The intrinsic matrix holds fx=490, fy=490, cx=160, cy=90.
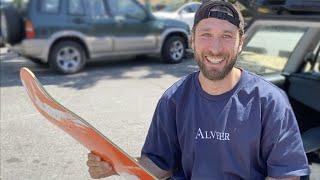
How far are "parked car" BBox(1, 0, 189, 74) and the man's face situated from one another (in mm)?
6173

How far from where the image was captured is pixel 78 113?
5.93 metres

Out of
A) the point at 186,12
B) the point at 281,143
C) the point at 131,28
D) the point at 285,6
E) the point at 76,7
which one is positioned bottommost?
the point at 131,28

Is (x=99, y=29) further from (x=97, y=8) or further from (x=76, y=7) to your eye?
(x=76, y=7)

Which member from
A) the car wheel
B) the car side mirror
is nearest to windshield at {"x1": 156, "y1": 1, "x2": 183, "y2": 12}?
the car side mirror

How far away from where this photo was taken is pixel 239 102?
2016 millimetres

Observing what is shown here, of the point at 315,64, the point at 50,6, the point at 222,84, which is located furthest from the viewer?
the point at 50,6

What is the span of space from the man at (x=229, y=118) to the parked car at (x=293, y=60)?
843 mm

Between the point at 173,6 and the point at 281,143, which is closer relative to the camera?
the point at 281,143

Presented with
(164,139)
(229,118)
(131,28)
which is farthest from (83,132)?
(131,28)

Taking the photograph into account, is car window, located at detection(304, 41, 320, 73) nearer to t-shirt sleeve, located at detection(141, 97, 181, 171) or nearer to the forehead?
t-shirt sleeve, located at detection(141, 97, 181, 171)

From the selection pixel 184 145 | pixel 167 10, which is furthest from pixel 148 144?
pixel 167 10

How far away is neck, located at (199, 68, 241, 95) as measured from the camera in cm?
205

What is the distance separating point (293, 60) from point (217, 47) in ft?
7.93

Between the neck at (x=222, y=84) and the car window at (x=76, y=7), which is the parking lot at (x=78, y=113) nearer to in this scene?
the neck at (x=222, y=84)
